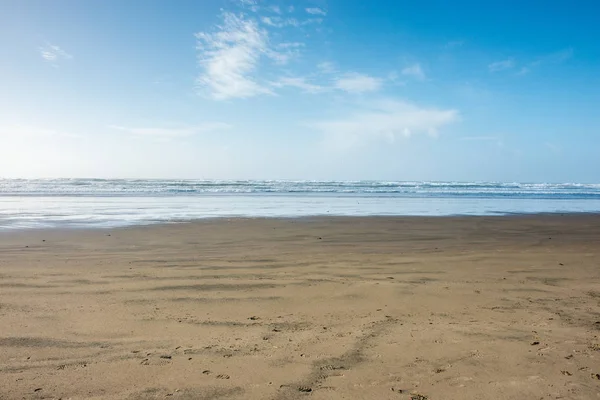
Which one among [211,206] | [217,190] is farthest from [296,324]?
[217,190]

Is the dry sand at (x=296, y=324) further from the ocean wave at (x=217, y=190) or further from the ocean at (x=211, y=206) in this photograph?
the ocean wave at (x=217, y=190)

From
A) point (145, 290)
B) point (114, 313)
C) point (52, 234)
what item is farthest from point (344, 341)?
point (52, 234)

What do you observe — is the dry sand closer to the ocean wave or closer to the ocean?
the ocean

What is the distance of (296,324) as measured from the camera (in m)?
4.11

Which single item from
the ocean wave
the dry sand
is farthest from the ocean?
the dry sand

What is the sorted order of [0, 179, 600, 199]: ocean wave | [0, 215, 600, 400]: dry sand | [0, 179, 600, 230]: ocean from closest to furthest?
[0, 215, 600, 400]: dry sand
[0, 179, 600, 230]: ocean
[0, 179, 600, 199]: ocean wave

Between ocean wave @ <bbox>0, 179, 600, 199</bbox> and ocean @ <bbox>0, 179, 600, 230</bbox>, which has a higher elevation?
ocean wave @ <bbox>0, 179, 600, 199</bbox>

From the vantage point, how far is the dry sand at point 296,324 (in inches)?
115

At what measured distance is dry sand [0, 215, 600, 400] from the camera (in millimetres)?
2912

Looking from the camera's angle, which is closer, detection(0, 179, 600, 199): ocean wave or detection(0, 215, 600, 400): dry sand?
detection(0, 215, 600, 400): dry sand

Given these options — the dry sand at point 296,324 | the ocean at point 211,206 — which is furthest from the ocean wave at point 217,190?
the dry sand at point 296,324

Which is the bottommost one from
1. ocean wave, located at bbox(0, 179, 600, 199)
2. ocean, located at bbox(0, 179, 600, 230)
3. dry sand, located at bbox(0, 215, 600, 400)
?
dry sand, located at bbox(0, 215, 600, 400)

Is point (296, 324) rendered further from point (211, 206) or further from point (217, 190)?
point (217, 190)

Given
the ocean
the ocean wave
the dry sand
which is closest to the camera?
the dry sand
